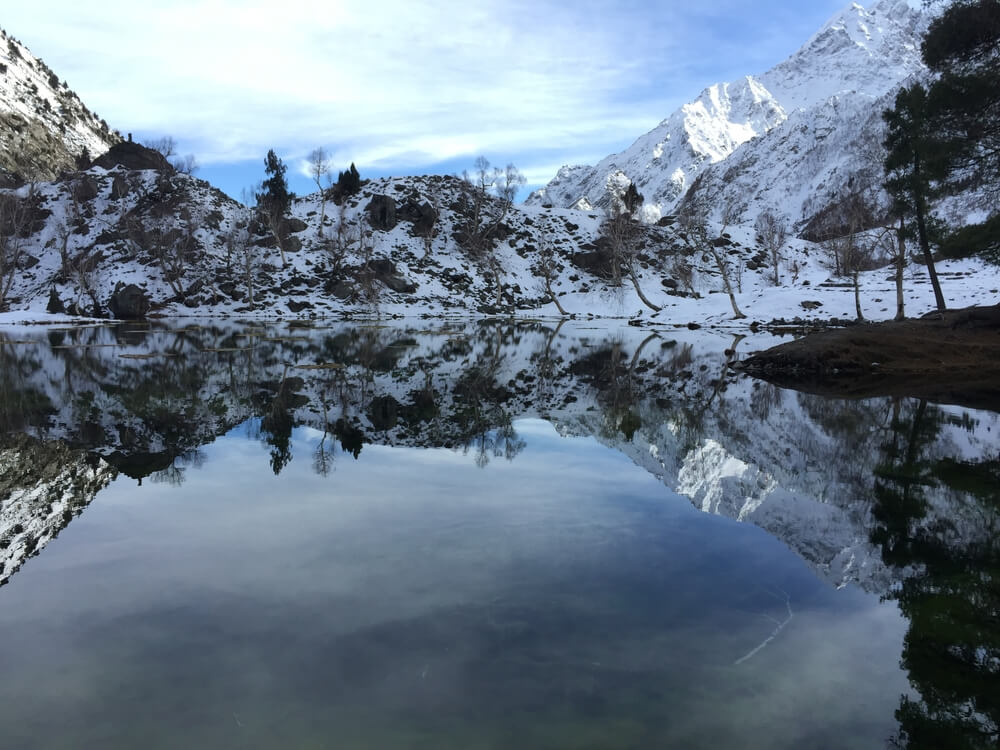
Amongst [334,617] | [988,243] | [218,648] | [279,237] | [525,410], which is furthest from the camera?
[279,237]

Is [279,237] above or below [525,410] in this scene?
above

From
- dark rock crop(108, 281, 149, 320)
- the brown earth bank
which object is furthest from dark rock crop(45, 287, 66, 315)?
the brown earth bank

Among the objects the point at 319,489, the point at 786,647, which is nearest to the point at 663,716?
the point at 786,647

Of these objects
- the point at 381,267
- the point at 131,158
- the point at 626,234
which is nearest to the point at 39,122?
the point at 131,158

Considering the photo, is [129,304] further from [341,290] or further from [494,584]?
[494,584]

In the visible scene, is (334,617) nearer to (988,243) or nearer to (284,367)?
(284,367)

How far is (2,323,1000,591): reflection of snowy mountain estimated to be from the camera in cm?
729

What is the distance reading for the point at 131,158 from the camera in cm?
9281

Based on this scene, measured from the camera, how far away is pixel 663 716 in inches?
129

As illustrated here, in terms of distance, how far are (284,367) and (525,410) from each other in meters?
10.1

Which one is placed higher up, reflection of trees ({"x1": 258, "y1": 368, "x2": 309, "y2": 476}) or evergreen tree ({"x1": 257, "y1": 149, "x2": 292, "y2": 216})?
evergreen tree ({"x1": 257, "y1": 149, "x2": 292, "y2": 216})

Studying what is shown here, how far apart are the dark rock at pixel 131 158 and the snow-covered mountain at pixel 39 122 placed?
6277 mm

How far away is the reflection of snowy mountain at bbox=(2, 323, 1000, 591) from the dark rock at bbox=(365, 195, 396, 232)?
211ft

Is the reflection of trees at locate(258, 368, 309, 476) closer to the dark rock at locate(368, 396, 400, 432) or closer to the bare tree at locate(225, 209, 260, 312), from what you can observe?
the dark rock at locate(368, 396, 400, 432)
